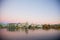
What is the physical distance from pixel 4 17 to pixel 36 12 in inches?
21.2

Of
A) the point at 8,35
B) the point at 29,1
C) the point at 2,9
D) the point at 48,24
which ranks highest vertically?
the point at 29,1

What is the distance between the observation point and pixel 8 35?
172 centimetres

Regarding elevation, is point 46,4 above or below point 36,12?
above

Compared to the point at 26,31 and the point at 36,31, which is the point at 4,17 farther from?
the point at 36,31

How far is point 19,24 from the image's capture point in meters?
1.73

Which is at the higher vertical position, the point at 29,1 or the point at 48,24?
the point at 29,1

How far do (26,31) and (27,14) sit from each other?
28 centimetres

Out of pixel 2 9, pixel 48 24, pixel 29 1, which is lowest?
pixel 48 24

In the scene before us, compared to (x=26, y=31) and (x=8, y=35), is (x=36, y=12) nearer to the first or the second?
(x=26, y=31)

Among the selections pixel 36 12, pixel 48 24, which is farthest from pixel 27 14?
pixel 48 24

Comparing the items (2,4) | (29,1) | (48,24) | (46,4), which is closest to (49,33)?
(48,24)

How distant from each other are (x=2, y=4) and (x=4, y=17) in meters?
0.22

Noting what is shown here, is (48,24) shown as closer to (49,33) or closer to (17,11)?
(49,33)

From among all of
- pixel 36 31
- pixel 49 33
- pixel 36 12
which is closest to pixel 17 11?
pixel 36 12
